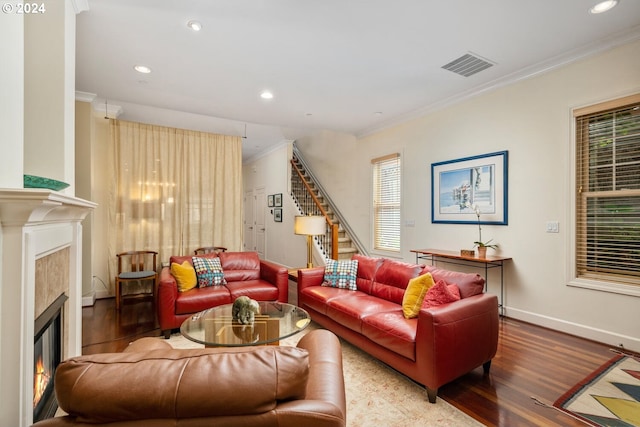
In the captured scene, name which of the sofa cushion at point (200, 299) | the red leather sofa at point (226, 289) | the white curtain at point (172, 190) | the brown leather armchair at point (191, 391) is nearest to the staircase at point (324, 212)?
the white curtain at point (172, 190)

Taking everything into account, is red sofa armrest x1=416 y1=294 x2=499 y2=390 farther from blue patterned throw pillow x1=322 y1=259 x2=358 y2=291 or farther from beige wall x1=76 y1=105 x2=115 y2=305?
→ beige wall x1=76 y1=105 x2=115 y2=305

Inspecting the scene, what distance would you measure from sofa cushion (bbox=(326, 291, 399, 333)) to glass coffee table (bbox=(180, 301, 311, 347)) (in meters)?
0.46

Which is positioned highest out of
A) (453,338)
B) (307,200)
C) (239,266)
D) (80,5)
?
(80,5)

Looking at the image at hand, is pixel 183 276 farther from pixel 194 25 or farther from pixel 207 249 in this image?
pixel 194 25

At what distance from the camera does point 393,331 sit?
2338 millimetres

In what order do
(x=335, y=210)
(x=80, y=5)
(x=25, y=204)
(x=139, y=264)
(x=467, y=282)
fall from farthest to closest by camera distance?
(x=335, y=210), (x=139, y=264), (x=467, y=282), (x=80, y=5), (x=25, y=204)

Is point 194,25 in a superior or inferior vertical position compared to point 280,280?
superior

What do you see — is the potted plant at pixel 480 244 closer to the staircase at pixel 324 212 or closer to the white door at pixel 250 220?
the staircase at pixel 324 212

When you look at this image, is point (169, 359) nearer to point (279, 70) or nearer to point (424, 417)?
point (424, 417)

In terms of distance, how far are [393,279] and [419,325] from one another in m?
1.09

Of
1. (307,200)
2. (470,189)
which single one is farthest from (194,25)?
(307,200)

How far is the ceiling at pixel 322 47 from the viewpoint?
244 centimetres

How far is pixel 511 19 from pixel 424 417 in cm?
315

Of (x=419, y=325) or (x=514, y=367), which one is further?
(x=514, y=367)
